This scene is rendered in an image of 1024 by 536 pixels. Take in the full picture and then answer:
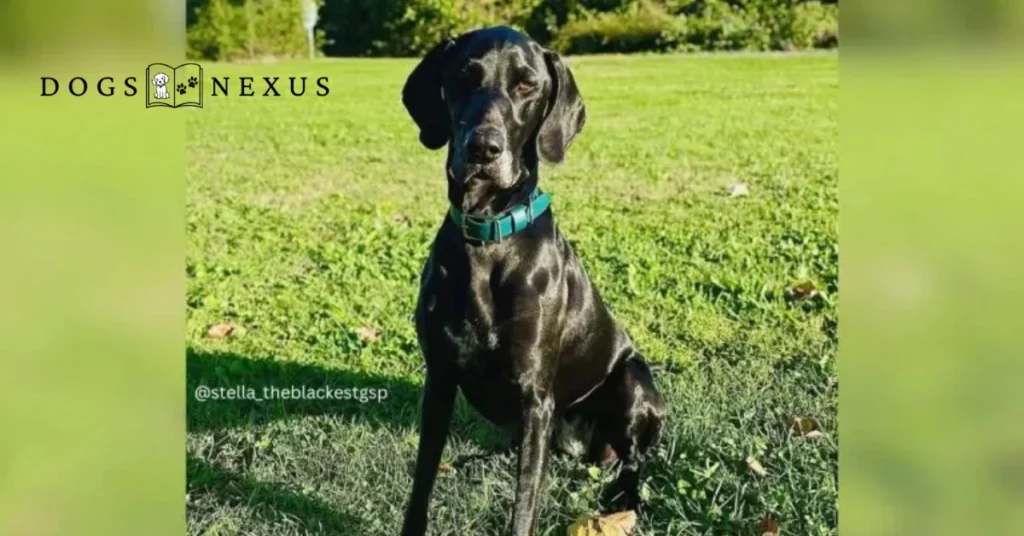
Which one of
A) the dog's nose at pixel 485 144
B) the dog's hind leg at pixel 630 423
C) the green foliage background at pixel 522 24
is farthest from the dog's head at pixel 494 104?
the dog's hind leg at pixel 630 423

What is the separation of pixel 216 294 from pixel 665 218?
1.46 meters

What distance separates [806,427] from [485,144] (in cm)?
136

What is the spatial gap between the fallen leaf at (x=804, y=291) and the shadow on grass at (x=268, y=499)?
4.86 ft

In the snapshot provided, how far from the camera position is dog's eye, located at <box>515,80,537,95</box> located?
2611 mm

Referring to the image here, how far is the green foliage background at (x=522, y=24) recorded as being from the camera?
318 cm

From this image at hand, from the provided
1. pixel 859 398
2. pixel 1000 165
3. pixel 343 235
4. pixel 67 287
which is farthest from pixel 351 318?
pixel 1000 165

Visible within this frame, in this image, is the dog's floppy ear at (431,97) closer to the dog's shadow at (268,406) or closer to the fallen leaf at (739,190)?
the dog's shadow at (268,406)

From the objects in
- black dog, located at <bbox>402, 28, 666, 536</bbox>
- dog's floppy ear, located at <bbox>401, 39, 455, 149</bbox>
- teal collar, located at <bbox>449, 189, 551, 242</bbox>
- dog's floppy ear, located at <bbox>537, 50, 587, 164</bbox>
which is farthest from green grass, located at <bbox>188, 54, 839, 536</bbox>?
teal collar, located at <bbox>449, 189, 551, 242</bbox>

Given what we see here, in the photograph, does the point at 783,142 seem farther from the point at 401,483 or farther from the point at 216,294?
the point at 216,294

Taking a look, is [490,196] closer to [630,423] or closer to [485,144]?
[485,144]

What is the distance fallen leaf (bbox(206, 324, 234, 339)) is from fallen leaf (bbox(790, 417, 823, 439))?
5.59 ft

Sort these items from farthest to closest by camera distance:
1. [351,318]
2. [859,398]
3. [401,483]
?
[351,318]
[859,398]
[401,483]

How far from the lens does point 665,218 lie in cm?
367

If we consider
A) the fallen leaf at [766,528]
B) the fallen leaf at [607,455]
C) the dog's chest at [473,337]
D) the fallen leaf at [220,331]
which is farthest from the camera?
the fallen leaf at [220,331]
